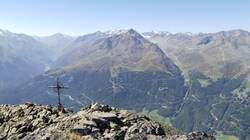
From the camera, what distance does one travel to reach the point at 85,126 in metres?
45.4

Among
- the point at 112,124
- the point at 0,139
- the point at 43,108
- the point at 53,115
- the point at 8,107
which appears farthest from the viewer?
the point at 8,107

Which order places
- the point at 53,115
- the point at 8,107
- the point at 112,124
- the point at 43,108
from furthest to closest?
the point at 8,107, the point at 43,108, the point at 53,115, the point at 112,124

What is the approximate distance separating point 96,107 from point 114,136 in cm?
994

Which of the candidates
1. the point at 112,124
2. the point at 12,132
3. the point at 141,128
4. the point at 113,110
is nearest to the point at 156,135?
the point at 141,128

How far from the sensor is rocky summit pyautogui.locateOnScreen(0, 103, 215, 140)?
4441 cm

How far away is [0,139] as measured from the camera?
168 ft

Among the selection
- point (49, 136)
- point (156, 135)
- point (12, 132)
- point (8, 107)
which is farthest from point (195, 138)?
point (8, 107)

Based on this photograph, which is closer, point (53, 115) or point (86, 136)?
point (86, 136)

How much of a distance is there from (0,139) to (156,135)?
69.0 ft

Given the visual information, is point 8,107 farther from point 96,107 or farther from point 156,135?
point 156,135

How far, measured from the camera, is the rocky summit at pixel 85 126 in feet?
146

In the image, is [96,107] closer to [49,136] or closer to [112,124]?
[112,124]

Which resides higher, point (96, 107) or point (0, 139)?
point (96, 107)

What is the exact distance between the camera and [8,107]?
64.9 meters
